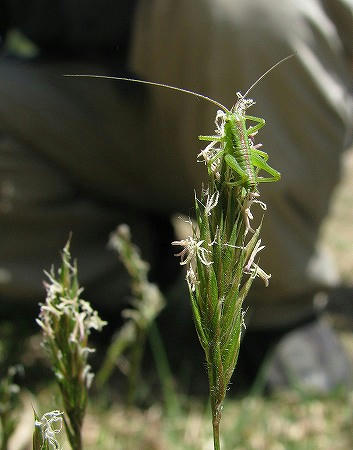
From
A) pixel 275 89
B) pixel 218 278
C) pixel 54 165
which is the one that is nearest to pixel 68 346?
pixel 218 278

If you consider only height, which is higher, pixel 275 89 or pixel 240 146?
pixel 275 89

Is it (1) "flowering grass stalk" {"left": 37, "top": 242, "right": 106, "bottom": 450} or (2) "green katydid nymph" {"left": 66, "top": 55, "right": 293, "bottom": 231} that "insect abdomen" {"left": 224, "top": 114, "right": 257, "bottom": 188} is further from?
(1) "flowering grass stalk" {"left": 37, "top": 242, "right": 106, "bottom": 450}

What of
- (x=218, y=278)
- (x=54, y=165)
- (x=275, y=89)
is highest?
Answer: (x=54, y=165)

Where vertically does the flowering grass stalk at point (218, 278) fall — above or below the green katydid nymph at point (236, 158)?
below

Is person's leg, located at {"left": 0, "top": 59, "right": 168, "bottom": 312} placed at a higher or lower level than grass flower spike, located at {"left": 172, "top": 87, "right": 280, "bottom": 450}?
higher

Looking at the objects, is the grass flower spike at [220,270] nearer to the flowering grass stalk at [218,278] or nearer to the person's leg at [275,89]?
the flowering grass stalk at [218,278]

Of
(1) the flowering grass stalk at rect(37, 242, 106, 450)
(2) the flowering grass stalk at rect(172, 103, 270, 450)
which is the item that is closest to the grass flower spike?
(2) the flowering grass stalk at rect(172, 103, 270, 450)

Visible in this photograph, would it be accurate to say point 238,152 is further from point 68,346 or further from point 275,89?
point 275,89

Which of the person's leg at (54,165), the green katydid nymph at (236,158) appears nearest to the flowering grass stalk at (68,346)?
the green katydid nymph at (236,158)
